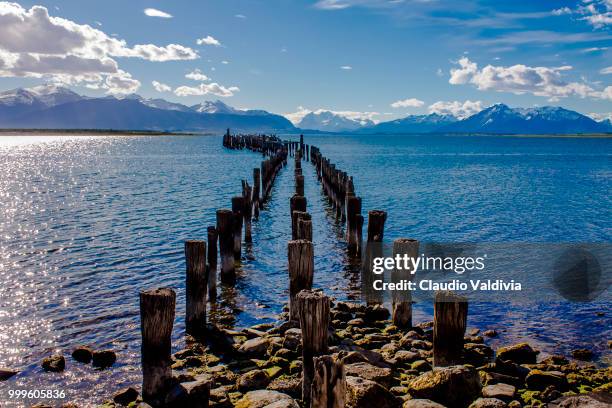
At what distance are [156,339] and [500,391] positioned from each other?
575 cm

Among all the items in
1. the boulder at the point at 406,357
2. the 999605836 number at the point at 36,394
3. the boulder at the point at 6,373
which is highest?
the boulder at the point at 406,357

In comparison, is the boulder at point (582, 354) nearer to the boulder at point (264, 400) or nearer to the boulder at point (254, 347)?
the boulder at point (254, 347)

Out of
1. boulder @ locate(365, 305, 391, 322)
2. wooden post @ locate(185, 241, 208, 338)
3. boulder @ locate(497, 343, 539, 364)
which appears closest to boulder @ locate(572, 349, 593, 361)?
boulder @ locate(497, 343, 539, 364)

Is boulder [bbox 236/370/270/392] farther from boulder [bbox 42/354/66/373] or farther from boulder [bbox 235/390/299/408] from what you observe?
boulder [bbox 42/354/66/373]

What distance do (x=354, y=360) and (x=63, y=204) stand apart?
29871 millimetres

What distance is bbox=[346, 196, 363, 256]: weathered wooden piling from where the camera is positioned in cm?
1928

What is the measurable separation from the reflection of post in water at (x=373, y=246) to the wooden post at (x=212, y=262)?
A: 4.39m

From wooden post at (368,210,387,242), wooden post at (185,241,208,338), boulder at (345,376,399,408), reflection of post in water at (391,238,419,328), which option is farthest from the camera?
wooden post at (368,210,387,242)

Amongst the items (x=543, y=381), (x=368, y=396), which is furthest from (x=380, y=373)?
(x=543, y=381)

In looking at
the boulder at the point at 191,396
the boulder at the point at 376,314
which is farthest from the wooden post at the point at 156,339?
the boulder at the point at 376,314

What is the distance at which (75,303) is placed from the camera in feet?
49.1

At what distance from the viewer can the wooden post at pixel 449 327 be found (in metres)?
9.33

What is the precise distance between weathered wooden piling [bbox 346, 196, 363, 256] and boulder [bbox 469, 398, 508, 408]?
427 inches

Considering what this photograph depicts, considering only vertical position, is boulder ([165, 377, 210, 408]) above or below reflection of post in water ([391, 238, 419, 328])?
below
